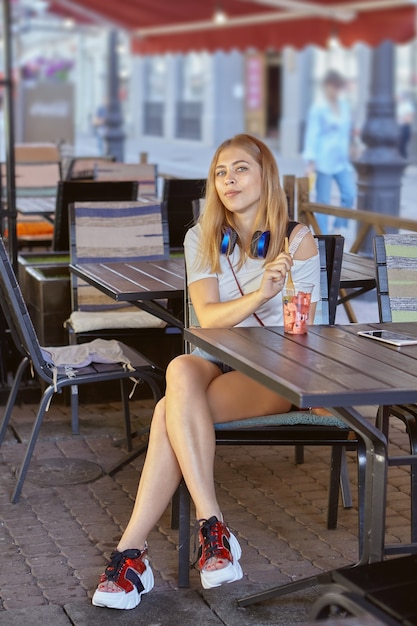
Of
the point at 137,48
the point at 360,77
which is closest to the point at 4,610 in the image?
the point at 137,48

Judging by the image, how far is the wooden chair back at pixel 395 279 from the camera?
4.34 m

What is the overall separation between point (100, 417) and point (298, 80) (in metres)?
24.8

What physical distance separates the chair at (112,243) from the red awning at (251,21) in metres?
3.23

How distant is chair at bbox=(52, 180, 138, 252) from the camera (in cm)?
731

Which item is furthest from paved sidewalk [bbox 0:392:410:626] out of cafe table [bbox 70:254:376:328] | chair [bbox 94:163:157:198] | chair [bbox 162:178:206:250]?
chair [bbox 94:163:157:198]

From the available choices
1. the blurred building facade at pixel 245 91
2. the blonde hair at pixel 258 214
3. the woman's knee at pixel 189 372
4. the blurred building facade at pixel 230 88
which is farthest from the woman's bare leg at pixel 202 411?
the blurred building facade at pixel 245 91

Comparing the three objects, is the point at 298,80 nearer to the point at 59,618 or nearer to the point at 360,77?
the point at 360,77

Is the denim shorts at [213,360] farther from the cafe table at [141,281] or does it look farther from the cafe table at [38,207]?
the cafe table at [38,207]

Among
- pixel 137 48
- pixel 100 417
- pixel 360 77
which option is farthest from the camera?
pixel 360 77

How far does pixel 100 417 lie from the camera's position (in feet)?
19.4

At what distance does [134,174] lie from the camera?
31.9ft

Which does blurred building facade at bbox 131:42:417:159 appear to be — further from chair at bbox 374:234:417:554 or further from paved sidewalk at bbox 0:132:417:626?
chair at bbox 374:234:417:554

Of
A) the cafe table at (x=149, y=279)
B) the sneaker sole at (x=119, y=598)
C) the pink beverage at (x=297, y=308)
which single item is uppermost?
the pink beverage at (x=297, y=308)

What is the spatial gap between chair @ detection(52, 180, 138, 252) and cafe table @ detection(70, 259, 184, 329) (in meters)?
1.59
